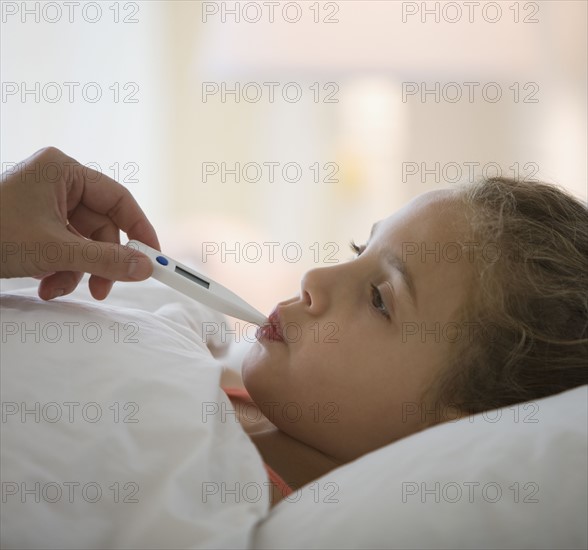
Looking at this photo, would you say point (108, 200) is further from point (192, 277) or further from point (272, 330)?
point (272, 330)

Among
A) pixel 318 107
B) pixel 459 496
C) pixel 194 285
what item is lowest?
pixel 459 496

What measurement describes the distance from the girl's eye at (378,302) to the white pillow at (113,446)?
0.73ft

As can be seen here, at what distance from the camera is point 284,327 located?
90 cm

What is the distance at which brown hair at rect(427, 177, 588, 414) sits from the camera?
0.82m

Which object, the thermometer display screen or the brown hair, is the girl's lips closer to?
the thermometer display screen

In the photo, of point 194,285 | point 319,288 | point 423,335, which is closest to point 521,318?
point 423,335

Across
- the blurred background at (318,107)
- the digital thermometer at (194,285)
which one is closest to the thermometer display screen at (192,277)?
the digital thermometer at (194,285)

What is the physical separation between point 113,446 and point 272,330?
0.97ft

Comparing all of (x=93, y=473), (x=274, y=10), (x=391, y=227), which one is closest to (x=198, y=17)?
(x=274, y=10)

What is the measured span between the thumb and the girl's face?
18 cm

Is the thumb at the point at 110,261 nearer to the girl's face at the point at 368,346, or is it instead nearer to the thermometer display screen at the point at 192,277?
the thermometer display screen at the point at 192,277

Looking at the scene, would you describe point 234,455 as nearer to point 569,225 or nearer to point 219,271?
point 569,225

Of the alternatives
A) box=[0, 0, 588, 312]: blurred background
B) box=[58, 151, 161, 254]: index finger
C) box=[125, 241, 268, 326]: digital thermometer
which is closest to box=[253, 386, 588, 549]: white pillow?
box=[125, 241, 268, 326]: digital thermometer

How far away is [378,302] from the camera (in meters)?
0.88
